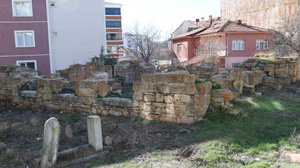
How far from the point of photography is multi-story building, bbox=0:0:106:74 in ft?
73.9

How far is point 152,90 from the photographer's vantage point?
5.68 metres

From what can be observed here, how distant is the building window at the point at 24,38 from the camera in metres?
22.8

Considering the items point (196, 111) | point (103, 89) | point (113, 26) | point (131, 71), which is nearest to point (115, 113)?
point (103, 89)

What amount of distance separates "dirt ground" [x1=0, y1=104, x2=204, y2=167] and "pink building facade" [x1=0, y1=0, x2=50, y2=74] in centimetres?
1812

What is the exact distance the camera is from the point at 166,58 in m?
37.3

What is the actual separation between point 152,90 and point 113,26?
44450 millimetres

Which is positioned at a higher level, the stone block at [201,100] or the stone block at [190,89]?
the stone block at [190,89]

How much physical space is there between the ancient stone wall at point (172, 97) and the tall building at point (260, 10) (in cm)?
2237

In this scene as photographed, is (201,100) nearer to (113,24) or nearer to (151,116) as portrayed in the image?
(151,116)

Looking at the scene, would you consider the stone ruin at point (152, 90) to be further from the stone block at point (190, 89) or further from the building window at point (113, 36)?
the building window at point (113, 36)

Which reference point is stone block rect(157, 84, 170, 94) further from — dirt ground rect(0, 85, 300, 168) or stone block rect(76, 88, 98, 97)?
stone block rect(76, 88, 98, 97)

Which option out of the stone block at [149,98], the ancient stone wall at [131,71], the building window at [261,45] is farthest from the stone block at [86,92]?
the building window at [261,45]

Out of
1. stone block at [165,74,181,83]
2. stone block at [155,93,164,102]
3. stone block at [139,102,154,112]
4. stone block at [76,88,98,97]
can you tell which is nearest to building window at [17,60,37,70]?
stone block at [76,88,98,97]

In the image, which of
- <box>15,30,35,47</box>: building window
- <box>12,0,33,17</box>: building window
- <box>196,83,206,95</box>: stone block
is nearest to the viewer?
<box>196,83,206,95</box>: stone block
